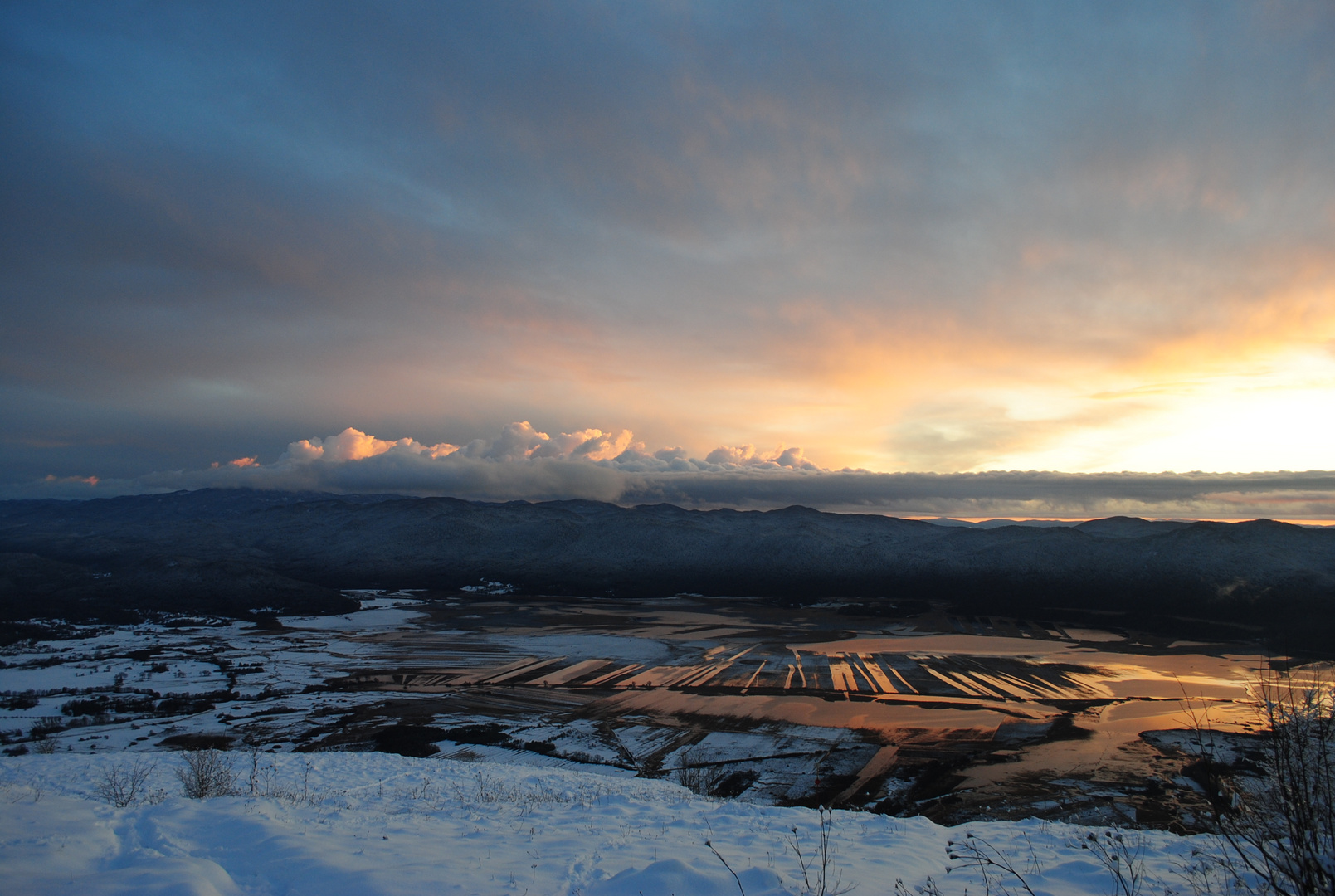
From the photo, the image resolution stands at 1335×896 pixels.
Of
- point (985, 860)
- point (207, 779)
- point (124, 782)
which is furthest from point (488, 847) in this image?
point (124, 782)

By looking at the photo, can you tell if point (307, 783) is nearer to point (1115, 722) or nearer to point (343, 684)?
point (343, 684)

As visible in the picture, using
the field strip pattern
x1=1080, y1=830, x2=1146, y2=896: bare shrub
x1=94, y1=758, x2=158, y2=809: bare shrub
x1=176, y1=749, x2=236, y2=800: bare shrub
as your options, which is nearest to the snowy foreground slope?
x1=1080, y1=830, x2=1146, y2=896: bare shrub

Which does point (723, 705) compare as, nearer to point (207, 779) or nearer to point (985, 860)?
point (207, 779)

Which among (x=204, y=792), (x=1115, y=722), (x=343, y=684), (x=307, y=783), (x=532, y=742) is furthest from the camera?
(x=343, y=684)

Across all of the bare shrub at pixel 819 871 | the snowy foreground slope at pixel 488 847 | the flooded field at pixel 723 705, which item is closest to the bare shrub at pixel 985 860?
the snowy foreground slope at pixel 488 847

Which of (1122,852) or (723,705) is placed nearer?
(1122,852)

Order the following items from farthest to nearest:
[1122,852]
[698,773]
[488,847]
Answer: [698,773]
[1122,852]
[488,847]

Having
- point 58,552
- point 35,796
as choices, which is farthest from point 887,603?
point 58,552
